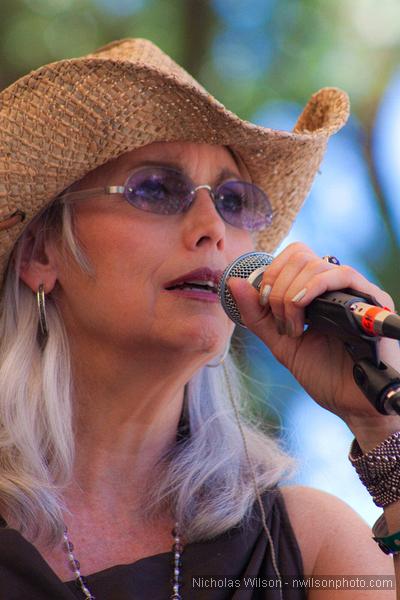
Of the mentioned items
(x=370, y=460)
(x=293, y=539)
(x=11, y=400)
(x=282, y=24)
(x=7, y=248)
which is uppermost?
(x=282, y=24)

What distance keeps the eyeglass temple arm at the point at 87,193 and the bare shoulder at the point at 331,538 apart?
839 mm

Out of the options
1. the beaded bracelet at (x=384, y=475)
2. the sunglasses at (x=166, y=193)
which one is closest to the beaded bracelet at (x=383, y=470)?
the beaded bracelet at (x=384, y=475)

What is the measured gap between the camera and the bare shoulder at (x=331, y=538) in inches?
81.8

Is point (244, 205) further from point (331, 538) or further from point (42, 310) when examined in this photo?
point (331, 538)

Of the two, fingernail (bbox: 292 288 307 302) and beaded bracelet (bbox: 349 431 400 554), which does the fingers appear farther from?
beaded bracelet (bbox: 349 431 400 554)

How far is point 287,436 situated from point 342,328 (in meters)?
1.14

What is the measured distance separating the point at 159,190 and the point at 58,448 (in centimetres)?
65

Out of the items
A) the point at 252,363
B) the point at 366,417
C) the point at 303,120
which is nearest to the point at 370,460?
the point at 366,417

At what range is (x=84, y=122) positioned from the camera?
209 cm

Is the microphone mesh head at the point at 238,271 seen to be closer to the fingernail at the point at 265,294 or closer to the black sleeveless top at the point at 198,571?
the fingernail at the point at 265,294

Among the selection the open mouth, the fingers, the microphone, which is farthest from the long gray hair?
the microphone

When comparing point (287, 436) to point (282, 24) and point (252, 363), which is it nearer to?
point (252, 363)

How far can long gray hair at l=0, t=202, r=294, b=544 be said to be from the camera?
82.4 inches

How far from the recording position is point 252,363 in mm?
3271
